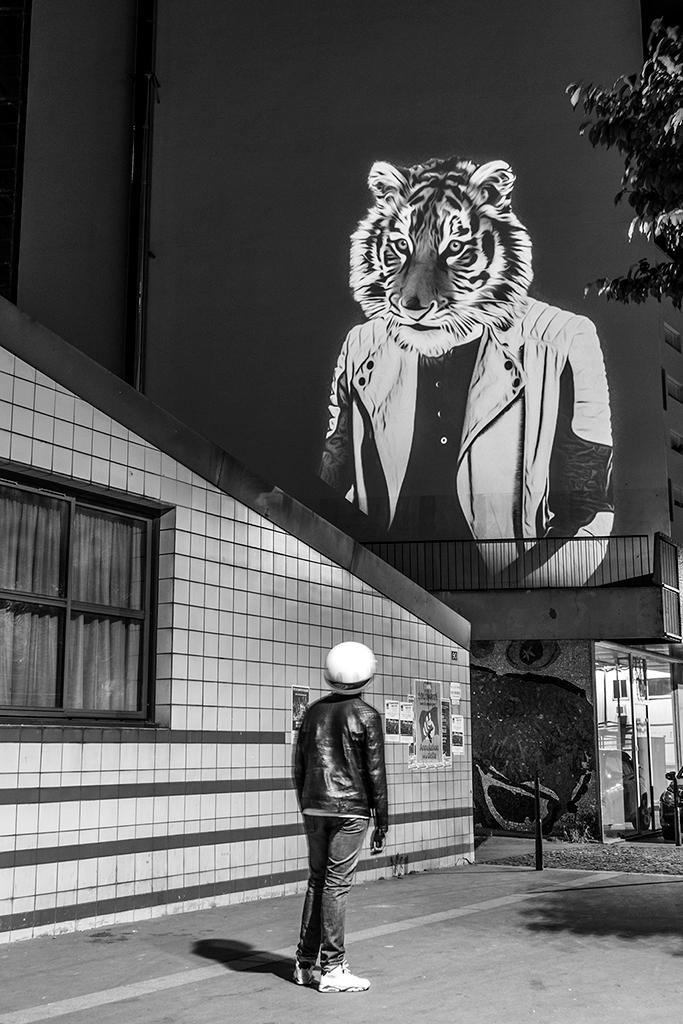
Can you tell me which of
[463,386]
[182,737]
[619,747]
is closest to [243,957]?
[182,737]

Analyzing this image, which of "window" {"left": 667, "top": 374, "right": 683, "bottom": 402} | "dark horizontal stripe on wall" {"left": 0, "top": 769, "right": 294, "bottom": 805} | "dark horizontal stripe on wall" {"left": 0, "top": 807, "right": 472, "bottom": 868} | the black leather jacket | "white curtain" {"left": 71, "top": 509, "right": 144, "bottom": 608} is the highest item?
"window" {"left": 667, "top": 374, "right": 683, "bottom": 402}

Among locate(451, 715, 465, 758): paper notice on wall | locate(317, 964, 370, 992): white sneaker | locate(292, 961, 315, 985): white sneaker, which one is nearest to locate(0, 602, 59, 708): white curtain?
locate(292, 961, 315, 985): white sneaker

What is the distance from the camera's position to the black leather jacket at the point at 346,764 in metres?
6.57

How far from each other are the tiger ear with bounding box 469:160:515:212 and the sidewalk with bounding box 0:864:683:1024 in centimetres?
1539

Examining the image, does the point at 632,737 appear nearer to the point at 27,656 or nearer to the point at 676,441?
the point at 676,441

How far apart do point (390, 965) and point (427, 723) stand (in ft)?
20.3

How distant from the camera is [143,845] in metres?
8.94

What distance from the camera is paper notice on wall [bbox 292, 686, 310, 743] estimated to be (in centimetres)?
1093

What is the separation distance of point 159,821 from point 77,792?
98 cm

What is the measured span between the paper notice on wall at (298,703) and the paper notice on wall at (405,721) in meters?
1.91

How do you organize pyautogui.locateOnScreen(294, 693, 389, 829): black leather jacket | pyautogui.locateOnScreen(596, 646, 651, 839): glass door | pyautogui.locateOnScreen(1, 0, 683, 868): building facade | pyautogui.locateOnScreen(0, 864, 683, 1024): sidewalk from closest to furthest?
pyautogui.locateOnScreen(0, 864, 683, 1024): sidewalk → pyautogui.locateOnScreen(294, 693, 389, 829): black leather jacket → pyautogui.locateOnScreen(596, 646, 651, 839): glass door → pyautogui.locateOnScreen(1, 0, 683, 868): building facade

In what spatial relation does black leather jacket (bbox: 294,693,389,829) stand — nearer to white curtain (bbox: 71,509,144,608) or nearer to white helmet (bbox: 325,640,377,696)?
white helmet (bbox: 325,640,377,696)

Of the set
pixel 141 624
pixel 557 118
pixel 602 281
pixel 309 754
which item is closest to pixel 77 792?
pixel 141 624

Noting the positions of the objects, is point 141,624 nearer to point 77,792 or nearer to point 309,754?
point 77,792
